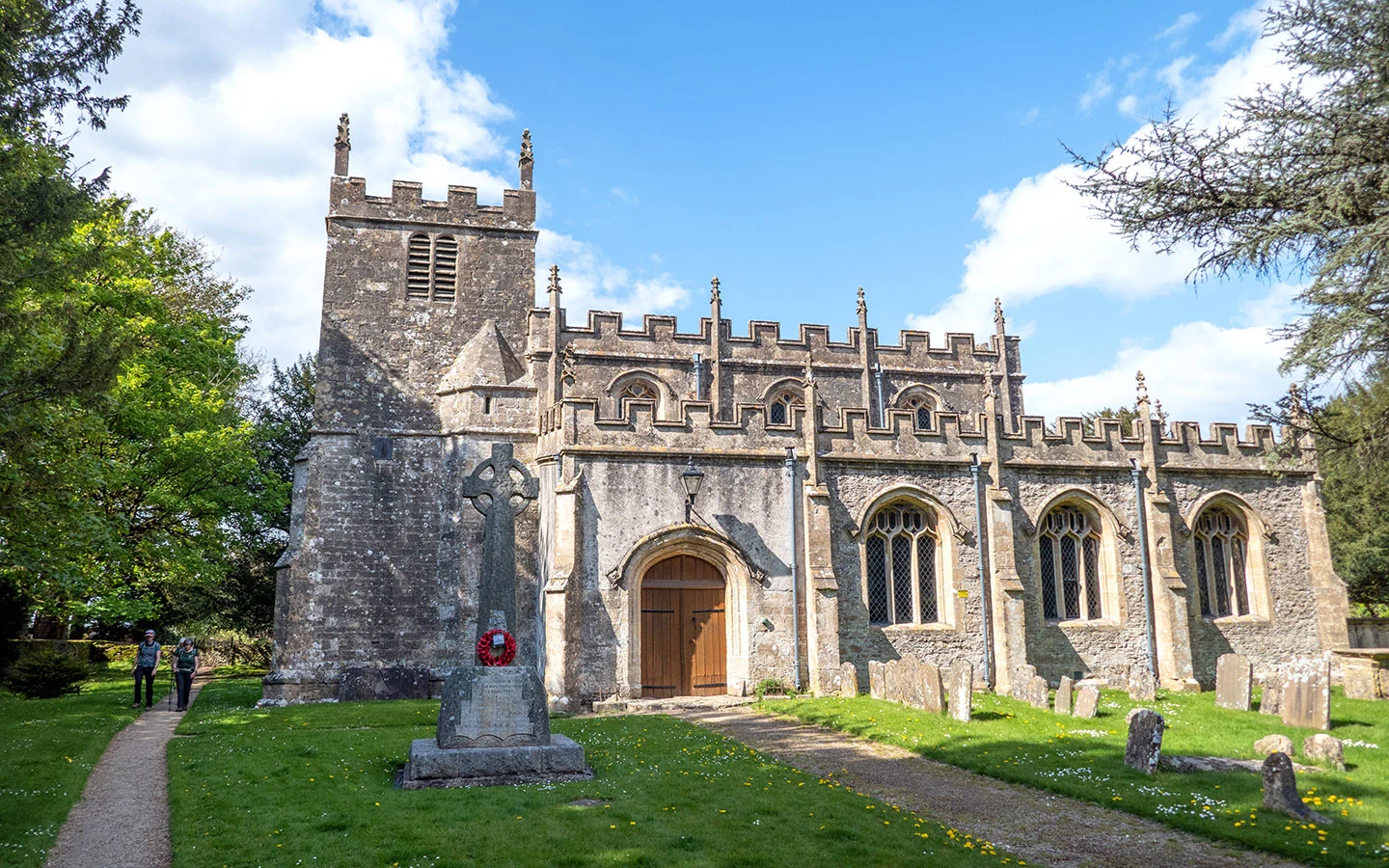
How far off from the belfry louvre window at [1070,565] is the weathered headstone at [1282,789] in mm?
10651

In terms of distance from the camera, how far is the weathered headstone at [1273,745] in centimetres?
982

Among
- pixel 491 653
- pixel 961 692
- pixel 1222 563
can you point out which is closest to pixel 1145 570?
pixel 1222 563

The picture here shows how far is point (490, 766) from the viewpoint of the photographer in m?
9.59

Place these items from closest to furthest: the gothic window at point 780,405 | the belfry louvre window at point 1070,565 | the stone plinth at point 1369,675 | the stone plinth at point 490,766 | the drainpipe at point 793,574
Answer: the stone plinth at point 490,766 → the stone plinth at point 1369,675 → the drainpipe at point 793,574 → the belfry louvre window at point 1070,565 → the gothic window at point 780,405

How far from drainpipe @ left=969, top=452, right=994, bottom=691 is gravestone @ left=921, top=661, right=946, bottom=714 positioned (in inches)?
142

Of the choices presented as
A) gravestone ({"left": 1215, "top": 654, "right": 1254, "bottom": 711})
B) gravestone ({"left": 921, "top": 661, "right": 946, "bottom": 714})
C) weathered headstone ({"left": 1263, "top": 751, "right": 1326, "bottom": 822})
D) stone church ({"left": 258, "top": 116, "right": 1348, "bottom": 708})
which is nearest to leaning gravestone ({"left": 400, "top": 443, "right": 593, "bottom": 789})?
stone church ({"left": 258, "top": 116, "right": 1348, "bottom": 708})

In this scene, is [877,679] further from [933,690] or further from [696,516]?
[696,516]

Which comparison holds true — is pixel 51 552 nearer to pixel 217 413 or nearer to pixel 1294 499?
pixel 217 413

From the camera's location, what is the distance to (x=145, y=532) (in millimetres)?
20500

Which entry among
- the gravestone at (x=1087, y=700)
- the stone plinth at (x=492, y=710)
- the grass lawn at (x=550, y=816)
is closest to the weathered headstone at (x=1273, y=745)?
the gravestone at (x=1087, y=700)

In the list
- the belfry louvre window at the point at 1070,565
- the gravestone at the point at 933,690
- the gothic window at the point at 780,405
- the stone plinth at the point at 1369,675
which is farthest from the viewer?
the gothic window at the point at 780,405

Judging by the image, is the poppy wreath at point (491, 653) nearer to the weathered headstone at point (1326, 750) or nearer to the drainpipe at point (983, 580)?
the weathered headstone at point (1326, 750)

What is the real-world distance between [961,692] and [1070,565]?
6.96 meters

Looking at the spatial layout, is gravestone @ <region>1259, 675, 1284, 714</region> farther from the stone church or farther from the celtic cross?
the celtic cross
